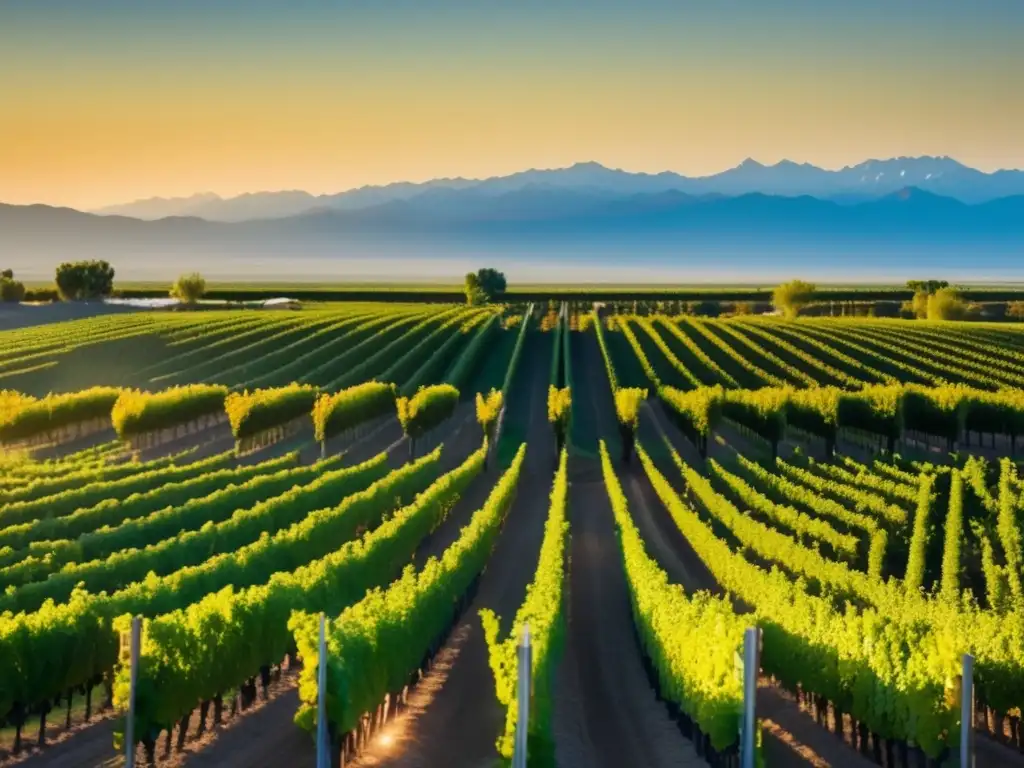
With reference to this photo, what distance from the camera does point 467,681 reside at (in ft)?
75.9

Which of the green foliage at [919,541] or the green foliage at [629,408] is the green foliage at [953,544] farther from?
the green foliage at [629,408]

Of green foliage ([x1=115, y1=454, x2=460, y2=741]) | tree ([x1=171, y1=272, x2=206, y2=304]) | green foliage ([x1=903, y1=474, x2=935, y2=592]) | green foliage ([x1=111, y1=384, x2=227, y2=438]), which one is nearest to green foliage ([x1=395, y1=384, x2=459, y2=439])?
green foliage ([x1=111, y1=384, x2=227, y2=438])

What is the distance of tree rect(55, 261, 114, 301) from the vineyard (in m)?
77.5

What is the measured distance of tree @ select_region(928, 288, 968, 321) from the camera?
414 feet

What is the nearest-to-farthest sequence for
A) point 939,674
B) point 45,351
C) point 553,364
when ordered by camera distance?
1. point 939,674
2. point 45,351
3. point 553,364

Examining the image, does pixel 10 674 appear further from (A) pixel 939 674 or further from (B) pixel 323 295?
(B) pixel 323 295

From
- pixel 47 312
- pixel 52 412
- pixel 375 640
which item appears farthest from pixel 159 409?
pixel 47 312

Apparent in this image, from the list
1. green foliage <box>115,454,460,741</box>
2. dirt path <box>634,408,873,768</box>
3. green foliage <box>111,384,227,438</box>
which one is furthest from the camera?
green foliage <box>111,384,227,438</box>

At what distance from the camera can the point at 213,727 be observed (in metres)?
20.2

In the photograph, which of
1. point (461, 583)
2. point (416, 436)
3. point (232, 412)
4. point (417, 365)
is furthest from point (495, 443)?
point (461, 583)

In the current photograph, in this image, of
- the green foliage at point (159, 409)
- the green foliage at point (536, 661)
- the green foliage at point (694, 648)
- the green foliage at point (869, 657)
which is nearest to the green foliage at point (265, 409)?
the green foliage at point (159, 409)

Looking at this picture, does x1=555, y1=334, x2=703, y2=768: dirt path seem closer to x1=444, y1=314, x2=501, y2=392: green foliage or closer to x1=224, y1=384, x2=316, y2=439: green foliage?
x1=224, y1=384, x2=316, y2=439: green foliage

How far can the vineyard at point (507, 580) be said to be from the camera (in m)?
18.3

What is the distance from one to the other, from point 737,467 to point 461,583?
1014 inches
